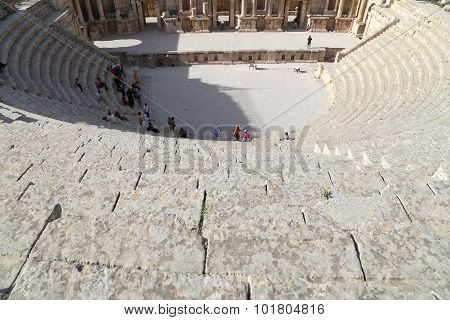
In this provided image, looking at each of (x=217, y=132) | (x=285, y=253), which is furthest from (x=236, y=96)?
(x=285, y=253)

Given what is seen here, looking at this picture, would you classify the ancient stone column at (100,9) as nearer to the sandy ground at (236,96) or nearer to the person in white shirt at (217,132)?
the sandy ground at (236,96)

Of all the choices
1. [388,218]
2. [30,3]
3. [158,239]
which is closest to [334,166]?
[388,218]

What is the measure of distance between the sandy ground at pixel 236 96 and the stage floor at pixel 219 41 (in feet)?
8.17

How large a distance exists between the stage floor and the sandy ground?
98.1 inches

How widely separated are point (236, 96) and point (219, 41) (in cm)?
741

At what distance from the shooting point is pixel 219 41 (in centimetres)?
2106

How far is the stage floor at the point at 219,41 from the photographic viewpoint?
66.0 feet

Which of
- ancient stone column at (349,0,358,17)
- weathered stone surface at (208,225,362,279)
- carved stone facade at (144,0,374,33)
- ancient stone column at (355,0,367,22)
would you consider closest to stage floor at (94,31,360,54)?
carved stone facade at (144,0,374,33)

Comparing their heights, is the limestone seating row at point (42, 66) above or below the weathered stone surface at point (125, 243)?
below

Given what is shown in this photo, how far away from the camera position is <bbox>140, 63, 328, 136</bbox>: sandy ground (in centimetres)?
1385

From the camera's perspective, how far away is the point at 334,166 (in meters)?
5.49

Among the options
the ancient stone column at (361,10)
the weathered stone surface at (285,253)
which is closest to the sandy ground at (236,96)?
the ancient stone column at (361,10)

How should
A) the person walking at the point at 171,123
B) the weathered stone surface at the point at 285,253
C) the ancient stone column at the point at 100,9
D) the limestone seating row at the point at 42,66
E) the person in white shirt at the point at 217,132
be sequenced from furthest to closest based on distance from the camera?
the ancient stone column at the point at 100,9 < the person in white shirt at the point at 217,132 < the person walking at the point at 171,123 < the limestone seating row at the point at 42,66 < the weathered stone surface at the point at 285,253

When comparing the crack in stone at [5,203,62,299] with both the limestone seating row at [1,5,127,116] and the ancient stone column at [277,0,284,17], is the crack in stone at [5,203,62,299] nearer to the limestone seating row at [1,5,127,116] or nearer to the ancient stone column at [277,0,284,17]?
the limestone seating row at [1,5,127,116]
